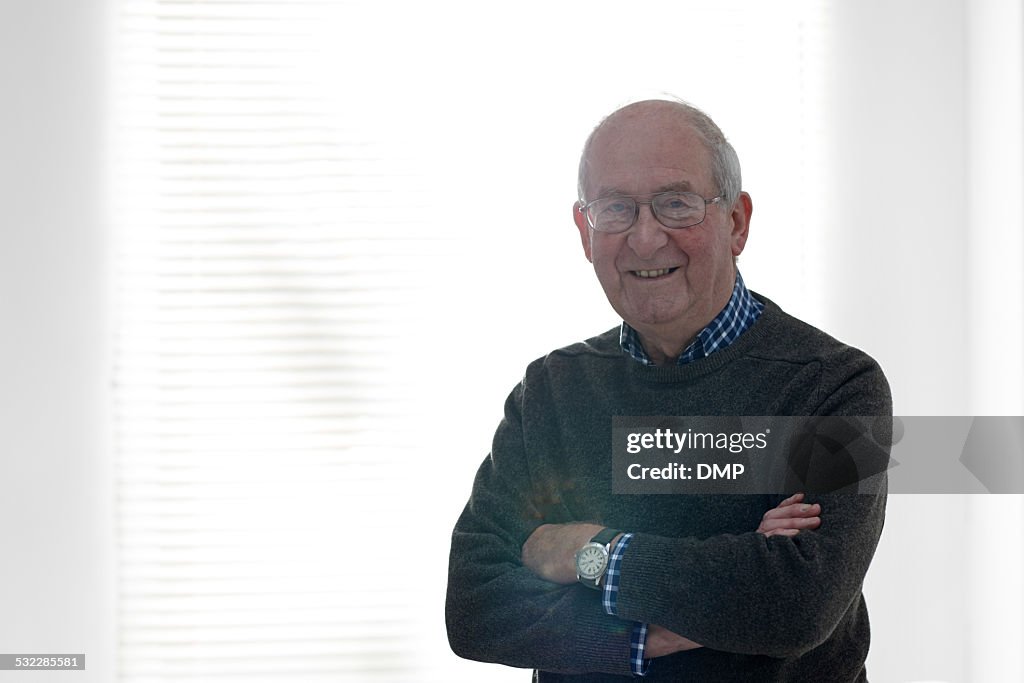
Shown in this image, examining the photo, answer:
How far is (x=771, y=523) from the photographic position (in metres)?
1.33

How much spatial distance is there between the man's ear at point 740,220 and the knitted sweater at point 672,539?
0.12 meters

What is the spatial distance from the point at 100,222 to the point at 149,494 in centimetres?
79

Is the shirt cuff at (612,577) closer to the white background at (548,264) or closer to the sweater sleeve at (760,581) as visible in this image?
the sweater sleeve at (760,581)

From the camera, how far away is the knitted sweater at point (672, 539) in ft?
4.16

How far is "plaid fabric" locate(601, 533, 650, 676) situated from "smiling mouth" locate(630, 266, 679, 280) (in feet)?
1.41

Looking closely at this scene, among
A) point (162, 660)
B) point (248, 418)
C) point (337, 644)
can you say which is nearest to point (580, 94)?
point (248, 418)

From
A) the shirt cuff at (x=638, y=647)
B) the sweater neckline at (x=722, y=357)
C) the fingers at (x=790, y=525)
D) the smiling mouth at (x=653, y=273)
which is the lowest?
the shirt cuff at (x=638, y=647)

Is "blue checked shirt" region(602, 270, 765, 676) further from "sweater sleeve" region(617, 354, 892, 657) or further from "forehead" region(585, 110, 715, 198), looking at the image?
"forehead" region(585, 110, 715, 198)

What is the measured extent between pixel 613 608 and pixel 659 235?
1.93ft

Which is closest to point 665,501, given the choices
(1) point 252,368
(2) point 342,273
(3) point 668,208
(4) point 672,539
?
(4) point 672,539

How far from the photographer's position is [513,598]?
4.64ft

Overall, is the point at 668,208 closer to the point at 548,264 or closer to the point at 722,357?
the point at 722,357

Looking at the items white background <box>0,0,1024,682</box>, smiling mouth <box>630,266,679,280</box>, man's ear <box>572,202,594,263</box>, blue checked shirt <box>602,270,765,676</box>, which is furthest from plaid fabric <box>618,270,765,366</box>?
white background <box>0,0,1024,682</box>

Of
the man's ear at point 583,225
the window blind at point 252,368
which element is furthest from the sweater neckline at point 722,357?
the window blind at point 252,368
